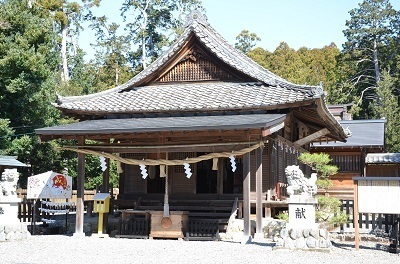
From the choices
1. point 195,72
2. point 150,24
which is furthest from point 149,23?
point 195,72

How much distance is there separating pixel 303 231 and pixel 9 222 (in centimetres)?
776

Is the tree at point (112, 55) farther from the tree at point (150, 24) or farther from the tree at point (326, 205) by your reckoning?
the tree at point (326, 205)

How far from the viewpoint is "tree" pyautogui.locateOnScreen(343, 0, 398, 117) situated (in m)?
45.8

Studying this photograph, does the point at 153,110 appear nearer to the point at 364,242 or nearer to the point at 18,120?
the point at 364,242

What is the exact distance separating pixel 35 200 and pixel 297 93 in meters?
9.02

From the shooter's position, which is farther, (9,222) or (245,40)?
(245,40)

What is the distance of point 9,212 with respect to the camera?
14.3 metres

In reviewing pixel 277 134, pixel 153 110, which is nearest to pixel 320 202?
pixel 277 134

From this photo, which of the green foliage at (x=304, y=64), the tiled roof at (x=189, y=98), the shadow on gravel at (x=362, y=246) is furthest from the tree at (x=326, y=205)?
the green foliage at (x=304, y=64)

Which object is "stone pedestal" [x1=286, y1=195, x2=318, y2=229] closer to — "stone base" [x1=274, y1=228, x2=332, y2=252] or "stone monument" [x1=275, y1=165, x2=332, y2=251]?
"stone monument" [x1=275, y1=165, x2=332, y2=251]

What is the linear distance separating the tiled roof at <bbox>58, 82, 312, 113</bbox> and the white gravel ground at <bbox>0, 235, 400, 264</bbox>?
416cm

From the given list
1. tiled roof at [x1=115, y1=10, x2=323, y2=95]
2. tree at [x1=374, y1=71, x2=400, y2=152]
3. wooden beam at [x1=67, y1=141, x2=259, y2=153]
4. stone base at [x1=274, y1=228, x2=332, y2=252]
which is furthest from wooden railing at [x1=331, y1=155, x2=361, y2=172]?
stone base at [x1=274, y1=228, x2=332, y2=252]

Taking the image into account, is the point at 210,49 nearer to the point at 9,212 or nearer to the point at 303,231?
the point at 303,231

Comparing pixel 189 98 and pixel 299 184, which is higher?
pixel 189 98
